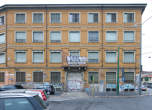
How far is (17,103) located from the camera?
4402mm

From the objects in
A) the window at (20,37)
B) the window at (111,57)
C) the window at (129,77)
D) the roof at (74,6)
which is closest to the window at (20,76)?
the window at (20,37)

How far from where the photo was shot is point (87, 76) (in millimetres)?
27547

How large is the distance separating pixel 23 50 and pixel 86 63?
1092cm

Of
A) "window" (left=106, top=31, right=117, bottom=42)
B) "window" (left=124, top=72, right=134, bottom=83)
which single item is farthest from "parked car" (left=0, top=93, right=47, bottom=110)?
"window" (left=124, top=72, right=134, bottom=83)

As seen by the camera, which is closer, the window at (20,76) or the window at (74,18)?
the window at (20,76)

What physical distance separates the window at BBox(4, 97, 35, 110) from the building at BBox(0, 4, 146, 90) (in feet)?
75.6

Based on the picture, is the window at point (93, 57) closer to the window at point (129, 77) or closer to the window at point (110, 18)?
the window at point (129, 77)

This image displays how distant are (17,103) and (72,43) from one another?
23.7m

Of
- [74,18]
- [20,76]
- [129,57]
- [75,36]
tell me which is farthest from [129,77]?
[20,76]

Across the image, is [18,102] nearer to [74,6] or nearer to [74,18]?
[74,18]

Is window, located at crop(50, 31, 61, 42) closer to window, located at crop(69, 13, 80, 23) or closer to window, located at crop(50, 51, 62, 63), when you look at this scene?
window, located at crop(50, 51, 62, 63)

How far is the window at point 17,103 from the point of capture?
4.34m

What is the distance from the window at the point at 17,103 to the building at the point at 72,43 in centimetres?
2304

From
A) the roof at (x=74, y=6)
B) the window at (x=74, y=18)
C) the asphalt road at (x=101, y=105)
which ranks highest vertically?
the roof at (x=74, y=6)
